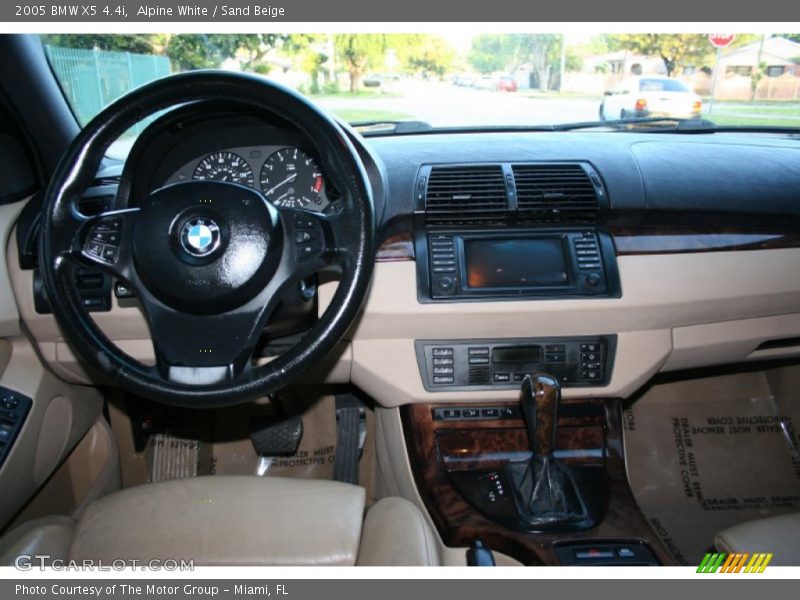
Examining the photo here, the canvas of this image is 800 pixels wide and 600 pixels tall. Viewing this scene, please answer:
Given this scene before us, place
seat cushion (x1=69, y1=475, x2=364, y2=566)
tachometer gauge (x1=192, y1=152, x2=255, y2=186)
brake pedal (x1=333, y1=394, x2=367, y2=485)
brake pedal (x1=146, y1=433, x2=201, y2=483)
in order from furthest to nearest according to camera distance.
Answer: brake pedal (x1=146, y1=433, x2=201, y2=483), brake pedal (x1=333, y1=394, x2=367, y2=485), tachometer gauge (x1=192, y1=152, x2=255, y2=186), seat cushion (x1=69, y1=475, x2=364, y2=566)

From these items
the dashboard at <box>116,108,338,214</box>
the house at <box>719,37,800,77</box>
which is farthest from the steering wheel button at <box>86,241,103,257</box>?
the house at <box>719,37,800,77</box>

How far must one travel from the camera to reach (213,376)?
144cm

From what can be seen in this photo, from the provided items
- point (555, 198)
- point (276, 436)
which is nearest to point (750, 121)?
point (555, 198)

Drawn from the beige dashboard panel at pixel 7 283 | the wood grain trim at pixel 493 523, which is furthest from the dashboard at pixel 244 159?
the wood grain trim at pixel 493 523

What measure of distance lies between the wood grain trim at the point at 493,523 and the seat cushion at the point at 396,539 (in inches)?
15.5

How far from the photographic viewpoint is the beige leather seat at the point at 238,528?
139cm

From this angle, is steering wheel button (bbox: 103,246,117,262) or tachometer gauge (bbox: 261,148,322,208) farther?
tachometer gauge (bbox: 261,148,322,208)

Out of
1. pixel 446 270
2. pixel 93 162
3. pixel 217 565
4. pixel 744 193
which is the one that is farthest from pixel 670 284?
pixel 93 162

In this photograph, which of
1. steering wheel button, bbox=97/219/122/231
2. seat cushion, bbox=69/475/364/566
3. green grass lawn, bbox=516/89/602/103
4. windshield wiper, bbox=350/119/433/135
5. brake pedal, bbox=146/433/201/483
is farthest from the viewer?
brake pedal, bbox=146/433/201/483

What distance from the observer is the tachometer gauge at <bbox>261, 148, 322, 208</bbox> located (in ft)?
6.11

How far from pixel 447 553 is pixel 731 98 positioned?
187 cm

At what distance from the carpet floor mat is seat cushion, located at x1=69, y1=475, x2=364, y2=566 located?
1.39m

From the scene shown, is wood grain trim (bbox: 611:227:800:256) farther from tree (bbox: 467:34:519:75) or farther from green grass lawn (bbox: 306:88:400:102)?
green grass lawn (bbox: 306:88:400:102)

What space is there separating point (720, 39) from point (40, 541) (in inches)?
95.4
